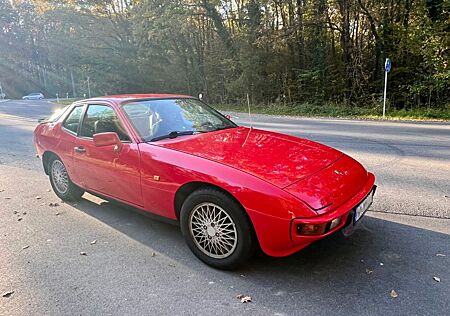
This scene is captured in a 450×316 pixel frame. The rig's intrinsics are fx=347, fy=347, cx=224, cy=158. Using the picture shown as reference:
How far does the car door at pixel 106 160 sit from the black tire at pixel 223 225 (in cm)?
66

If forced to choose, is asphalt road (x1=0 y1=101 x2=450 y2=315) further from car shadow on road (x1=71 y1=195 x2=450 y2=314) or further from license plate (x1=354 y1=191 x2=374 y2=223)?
license plate (x1=354 y1=191 x2=374 y2=223)

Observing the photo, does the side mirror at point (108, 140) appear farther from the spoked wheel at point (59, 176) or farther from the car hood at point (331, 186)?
the car hood at point (331, 186)

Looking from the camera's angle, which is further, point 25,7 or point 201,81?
point 25,7

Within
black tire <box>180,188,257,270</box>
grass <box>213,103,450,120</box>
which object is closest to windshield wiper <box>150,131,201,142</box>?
black tire <box>180,188,257,270</box>

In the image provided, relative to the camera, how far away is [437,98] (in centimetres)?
1700

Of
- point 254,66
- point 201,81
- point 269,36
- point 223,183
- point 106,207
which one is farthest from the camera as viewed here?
point 201,81

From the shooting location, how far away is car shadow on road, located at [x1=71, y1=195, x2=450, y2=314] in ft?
8.29

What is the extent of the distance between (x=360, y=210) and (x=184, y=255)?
5.35 feet

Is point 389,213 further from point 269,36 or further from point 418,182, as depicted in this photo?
point 269,36

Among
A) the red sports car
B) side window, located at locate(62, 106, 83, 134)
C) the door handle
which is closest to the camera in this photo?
the red sports car

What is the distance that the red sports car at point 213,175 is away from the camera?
2626 millimetres

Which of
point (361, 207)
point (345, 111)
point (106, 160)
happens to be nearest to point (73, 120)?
point (106, 160)

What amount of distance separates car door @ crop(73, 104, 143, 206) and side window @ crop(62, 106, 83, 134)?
144mm

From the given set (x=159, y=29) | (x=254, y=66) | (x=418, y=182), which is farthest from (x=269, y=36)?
(x=418, y=182)
